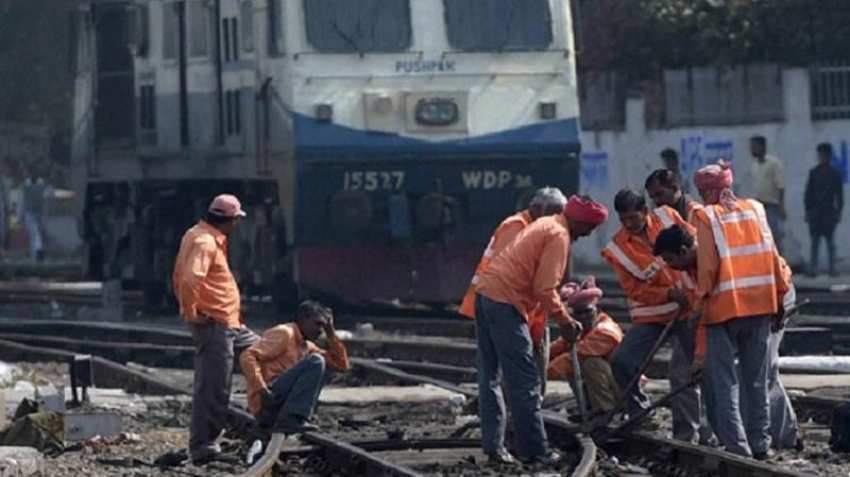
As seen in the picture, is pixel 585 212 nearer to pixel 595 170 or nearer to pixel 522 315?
pixel 522 315

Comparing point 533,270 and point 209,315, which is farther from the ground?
point 533,270

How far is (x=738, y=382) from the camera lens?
12.9 metres

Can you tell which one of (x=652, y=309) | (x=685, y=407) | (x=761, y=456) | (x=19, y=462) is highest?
(x=652, y=309)

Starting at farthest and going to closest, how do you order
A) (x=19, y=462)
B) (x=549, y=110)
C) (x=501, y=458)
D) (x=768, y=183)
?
(x=768, y=183)
(x=549, y=110)
(x=19, y=462)
(x=501, y=458)

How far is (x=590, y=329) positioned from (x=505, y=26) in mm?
9453

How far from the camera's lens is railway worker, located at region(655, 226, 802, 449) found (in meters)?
12.6

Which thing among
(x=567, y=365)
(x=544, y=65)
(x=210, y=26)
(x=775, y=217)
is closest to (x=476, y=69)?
(x=544, y=65)

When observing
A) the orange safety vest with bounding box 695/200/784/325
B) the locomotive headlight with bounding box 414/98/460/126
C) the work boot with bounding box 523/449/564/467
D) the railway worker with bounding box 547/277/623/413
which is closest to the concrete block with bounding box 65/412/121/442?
the railway worker with bounding box 547/277/623/413

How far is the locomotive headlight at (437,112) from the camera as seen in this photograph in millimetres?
22844

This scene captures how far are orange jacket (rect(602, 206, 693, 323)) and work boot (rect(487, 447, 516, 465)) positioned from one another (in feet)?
3.82

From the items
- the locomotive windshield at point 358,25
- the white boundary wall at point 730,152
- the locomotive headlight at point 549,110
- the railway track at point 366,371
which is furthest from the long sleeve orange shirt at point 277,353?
the white boundary wall at point 730,152

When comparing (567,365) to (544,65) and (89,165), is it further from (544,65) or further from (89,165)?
(89,165)

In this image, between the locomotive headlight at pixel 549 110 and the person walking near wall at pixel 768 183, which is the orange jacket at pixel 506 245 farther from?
the person walking near wall at pixel 768 183

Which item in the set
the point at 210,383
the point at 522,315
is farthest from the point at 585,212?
the point at 210,383
